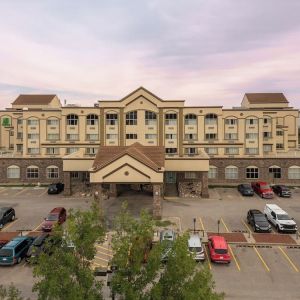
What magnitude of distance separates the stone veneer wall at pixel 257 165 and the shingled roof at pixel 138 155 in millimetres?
17082

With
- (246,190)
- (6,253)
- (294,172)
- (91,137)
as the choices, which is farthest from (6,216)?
(294,172)

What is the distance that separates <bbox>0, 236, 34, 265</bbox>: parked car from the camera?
25348 mm

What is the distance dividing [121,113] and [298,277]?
41134mm

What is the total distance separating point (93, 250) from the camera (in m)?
15.0

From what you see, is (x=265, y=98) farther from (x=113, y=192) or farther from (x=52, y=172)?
(x=52, y=172)

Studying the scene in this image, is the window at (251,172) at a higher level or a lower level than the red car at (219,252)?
higher

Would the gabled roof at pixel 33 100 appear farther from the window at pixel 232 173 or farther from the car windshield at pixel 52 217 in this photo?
the car windshield at pixel 52 217

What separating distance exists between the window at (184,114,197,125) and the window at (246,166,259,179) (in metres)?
12.2

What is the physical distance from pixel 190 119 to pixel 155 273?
4761 centimetres

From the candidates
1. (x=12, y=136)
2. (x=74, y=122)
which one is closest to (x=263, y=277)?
(x=74, y=122)

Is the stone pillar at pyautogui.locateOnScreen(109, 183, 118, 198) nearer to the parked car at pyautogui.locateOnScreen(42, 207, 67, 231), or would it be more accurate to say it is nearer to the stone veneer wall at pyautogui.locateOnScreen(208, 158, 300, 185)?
the parked car at pyautogui.locateOnScreen(42, 207, 67, 231)

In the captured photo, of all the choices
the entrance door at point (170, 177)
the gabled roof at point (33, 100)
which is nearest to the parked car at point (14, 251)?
the entrance door at point (170, 177)

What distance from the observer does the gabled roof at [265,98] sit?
71.4 metres

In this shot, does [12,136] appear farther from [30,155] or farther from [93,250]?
[93,250]
